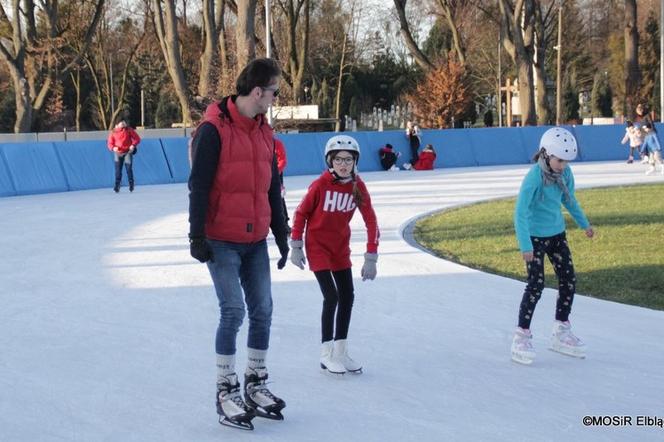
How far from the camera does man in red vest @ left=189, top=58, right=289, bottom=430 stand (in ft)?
16.1

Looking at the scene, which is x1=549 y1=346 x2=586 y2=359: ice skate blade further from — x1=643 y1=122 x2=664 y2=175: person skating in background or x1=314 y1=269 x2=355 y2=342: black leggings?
x1=643 y1=122 x2=664 y2=175: person skating in background

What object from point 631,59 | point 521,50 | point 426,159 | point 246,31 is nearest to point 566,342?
point 426,159

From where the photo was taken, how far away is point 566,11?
55281 millimetres

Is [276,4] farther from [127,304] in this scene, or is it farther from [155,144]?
[127,304]

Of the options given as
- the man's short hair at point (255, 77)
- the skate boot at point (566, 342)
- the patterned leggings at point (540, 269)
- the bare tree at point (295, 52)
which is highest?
the bare tree at point (295, 52)

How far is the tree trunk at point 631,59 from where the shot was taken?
155 feet

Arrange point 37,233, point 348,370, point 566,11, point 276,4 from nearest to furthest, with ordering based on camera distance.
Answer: point 348,370 < point 37,233 < point 276,4 < point 566,11

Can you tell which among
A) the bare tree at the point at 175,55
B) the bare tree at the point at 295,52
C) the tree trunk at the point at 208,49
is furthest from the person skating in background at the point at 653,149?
the bare tree at the point at 295,52

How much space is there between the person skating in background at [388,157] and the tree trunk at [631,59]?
20.8 metres

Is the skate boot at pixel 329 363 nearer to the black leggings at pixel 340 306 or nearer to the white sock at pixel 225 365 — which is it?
the black leggings at pixel 340 306

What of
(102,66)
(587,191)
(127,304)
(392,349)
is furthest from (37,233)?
(102,66)

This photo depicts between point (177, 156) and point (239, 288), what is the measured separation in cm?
2146

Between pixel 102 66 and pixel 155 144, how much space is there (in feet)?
105

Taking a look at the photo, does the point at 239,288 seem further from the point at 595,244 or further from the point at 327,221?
the point at 595,244
